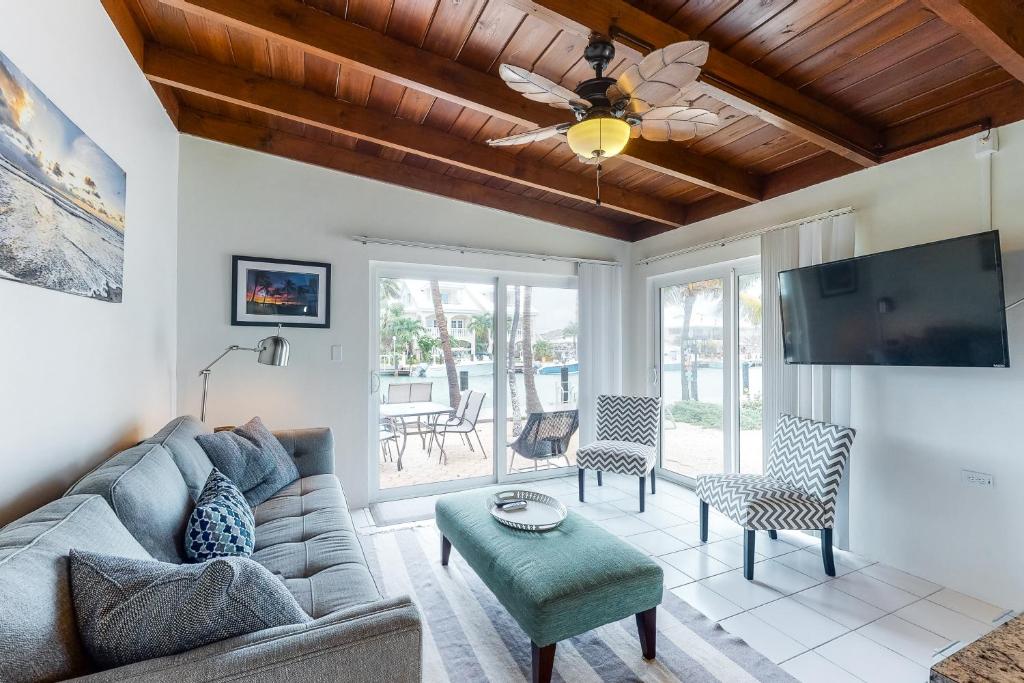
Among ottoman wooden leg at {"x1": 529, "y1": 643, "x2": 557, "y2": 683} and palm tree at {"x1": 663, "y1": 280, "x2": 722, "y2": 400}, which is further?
palm tree at {"x1": 663, "y1": 280, "x2": 722, "y2": 400}

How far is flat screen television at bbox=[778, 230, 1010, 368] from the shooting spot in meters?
2.16

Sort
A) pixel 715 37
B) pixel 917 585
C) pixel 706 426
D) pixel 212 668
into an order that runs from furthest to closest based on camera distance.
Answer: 1. pixel 706 426
2. pixel 917 585
3. pixel 715 37
4. pixel 212 668

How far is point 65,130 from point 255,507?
1.75 meters

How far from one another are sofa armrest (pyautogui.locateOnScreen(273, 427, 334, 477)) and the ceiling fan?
2.28 metres

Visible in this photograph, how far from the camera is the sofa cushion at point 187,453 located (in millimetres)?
1920

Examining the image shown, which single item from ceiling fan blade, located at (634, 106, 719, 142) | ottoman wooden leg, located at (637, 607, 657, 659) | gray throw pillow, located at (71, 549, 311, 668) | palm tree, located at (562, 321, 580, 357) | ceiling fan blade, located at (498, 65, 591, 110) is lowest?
ottoman wooden leg, located at (637, 607, 657, 659)

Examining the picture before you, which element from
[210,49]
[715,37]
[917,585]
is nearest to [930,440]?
[917,585]

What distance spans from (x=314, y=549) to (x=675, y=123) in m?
2.22

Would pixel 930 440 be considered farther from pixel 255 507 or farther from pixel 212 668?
pixel 255 507

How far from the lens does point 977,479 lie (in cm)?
239

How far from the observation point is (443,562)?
8.95 feet

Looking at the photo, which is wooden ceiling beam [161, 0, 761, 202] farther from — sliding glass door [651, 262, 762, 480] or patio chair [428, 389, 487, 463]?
patio chair [428, 389, 487, 463]

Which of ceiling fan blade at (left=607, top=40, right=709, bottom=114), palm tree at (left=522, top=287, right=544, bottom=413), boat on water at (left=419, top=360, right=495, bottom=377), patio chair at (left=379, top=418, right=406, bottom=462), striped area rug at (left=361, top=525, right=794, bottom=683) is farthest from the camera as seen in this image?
palm tree at (left=522, top=287, right=544, bottom=413)

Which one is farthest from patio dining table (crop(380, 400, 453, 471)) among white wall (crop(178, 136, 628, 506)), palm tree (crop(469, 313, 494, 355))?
palm tree (crop(469, 313, 494, 355))
